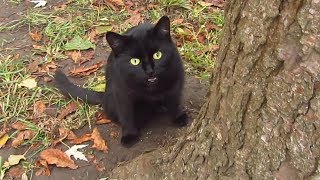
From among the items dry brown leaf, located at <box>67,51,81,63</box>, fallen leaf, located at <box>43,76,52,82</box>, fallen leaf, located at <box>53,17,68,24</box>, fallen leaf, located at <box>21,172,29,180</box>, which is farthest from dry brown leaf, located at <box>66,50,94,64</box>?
fallen leaf, located at <box>21,172,29,180</box>

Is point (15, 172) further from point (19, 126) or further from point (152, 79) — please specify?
point (152, 79)

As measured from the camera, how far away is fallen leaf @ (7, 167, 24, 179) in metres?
2.37

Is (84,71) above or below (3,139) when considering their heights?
above

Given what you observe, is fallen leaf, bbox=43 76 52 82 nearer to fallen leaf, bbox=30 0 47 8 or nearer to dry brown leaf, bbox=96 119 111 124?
dry brown leaf, bbox=96 119 111 124

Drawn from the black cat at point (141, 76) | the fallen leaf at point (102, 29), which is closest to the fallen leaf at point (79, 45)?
the fallen leaf at point (102, 29)

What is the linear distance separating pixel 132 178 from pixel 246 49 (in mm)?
985

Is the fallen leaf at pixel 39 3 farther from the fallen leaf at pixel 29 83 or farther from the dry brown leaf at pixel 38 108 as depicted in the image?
the dry brown leaf at pixel 38 108

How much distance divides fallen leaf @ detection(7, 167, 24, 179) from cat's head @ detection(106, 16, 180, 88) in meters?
0.74

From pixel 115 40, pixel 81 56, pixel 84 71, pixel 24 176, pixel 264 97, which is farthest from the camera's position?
pixel 81 56

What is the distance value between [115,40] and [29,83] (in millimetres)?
950

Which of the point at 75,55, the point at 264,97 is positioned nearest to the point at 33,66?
the point at 75,55

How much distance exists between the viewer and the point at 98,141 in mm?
2475

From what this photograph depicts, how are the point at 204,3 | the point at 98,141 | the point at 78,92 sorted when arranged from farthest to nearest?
the point at 204,3 < the point at 78,92 < the point at 98,141

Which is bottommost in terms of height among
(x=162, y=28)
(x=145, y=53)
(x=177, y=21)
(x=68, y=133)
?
(x=68, y=133)
